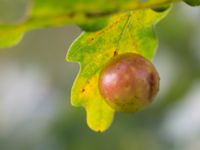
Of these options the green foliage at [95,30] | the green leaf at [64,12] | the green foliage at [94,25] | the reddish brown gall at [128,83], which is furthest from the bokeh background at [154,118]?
the green leaf at [64,12]

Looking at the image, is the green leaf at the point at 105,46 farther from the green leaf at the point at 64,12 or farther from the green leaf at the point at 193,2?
the green leaf at the point at 64,12

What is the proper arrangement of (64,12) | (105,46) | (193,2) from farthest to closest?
(105,46) < (193,2) < (64,12)

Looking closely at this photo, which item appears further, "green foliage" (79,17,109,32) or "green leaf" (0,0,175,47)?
"green foliage" (79,17,109,32)

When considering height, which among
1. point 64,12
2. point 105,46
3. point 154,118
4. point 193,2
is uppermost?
point 64,12

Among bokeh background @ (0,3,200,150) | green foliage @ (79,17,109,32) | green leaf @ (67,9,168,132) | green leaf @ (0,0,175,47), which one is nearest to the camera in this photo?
green leaf @ (0,0,175,47)

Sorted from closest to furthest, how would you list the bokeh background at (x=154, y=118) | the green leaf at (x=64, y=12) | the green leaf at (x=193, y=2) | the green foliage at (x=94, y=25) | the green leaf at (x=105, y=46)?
the green leaf at (x=64, y=12) → the green foliage at (x=94, y=25) → the green leaf at (x=193, y=2) → the green leaf at (x=105, y=46) → the bokeh background at (x=154, y=118)

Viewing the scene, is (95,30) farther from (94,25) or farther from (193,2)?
(193,2)

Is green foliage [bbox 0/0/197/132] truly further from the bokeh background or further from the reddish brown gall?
the bokeh background

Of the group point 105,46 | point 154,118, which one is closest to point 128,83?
point 105,46

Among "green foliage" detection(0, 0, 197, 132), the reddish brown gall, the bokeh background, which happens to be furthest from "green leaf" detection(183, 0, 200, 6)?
the bokeh background
